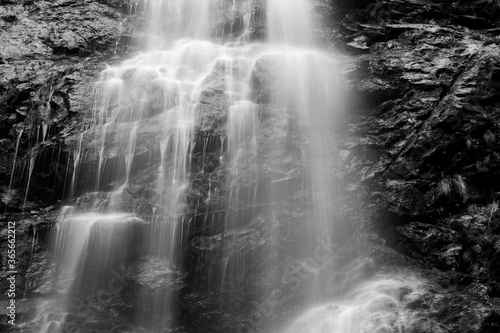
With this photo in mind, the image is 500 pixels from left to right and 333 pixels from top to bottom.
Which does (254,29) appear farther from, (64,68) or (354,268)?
(354,268)

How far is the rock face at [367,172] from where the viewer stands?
9.48 metres

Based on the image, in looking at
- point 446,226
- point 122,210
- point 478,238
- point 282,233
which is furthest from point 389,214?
point 122,210

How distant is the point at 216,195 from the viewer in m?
10.5

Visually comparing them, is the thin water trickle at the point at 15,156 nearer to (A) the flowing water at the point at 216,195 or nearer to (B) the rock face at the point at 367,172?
(B) the rock face at the point at 367,172

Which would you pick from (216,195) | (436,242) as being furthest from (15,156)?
(436,242)

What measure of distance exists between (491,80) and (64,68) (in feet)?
42.0

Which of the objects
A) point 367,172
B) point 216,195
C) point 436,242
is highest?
point 367,172

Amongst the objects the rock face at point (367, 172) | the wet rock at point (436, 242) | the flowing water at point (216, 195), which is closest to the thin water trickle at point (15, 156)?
the rock face at point (367, 172)

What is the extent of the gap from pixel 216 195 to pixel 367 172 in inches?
149

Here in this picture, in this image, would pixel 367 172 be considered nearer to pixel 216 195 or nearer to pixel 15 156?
pixel 216 195

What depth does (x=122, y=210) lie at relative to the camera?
34.8 feet

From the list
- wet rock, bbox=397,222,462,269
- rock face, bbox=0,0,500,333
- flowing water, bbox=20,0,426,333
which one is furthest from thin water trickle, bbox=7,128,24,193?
wet rock, bbox=397,222,462,269

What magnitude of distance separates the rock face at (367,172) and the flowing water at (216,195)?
0.07m

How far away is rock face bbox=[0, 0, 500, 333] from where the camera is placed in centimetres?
948
